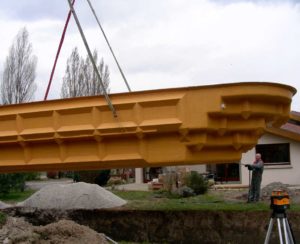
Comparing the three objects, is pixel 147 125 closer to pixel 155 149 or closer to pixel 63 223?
pixel 155 149

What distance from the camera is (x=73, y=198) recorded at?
14.2 m

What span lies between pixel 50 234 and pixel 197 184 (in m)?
12.9

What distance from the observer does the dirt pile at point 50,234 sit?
7.18 meters

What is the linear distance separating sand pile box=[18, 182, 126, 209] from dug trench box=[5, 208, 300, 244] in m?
2.36

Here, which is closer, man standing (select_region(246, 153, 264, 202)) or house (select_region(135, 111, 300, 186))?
man standing (select_region(246, 153, 264, 202))

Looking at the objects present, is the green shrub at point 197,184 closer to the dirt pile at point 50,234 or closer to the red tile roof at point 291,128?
the red tile roof at point 291,128

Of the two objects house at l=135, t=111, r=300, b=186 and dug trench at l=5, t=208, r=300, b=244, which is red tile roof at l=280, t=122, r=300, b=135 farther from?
dug trench at l=5, t=208, r=300, b=244

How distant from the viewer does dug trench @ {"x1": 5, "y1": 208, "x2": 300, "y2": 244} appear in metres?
10.6

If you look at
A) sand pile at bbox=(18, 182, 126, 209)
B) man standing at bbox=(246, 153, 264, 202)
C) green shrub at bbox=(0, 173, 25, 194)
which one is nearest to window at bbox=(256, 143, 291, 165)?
man standing at bbox=(246, 153, 264, 202)

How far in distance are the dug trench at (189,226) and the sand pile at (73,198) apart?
7.76ft

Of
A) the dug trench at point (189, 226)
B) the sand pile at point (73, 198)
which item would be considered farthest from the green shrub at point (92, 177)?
the dug trench at point (189, 226)

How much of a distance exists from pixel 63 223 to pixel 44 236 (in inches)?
18.2

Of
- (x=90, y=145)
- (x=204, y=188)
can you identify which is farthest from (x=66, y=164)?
(x=204, y=188)

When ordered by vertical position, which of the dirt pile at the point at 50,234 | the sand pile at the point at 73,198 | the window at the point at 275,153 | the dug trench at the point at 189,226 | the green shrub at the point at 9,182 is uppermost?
the window at the point at 275,153
